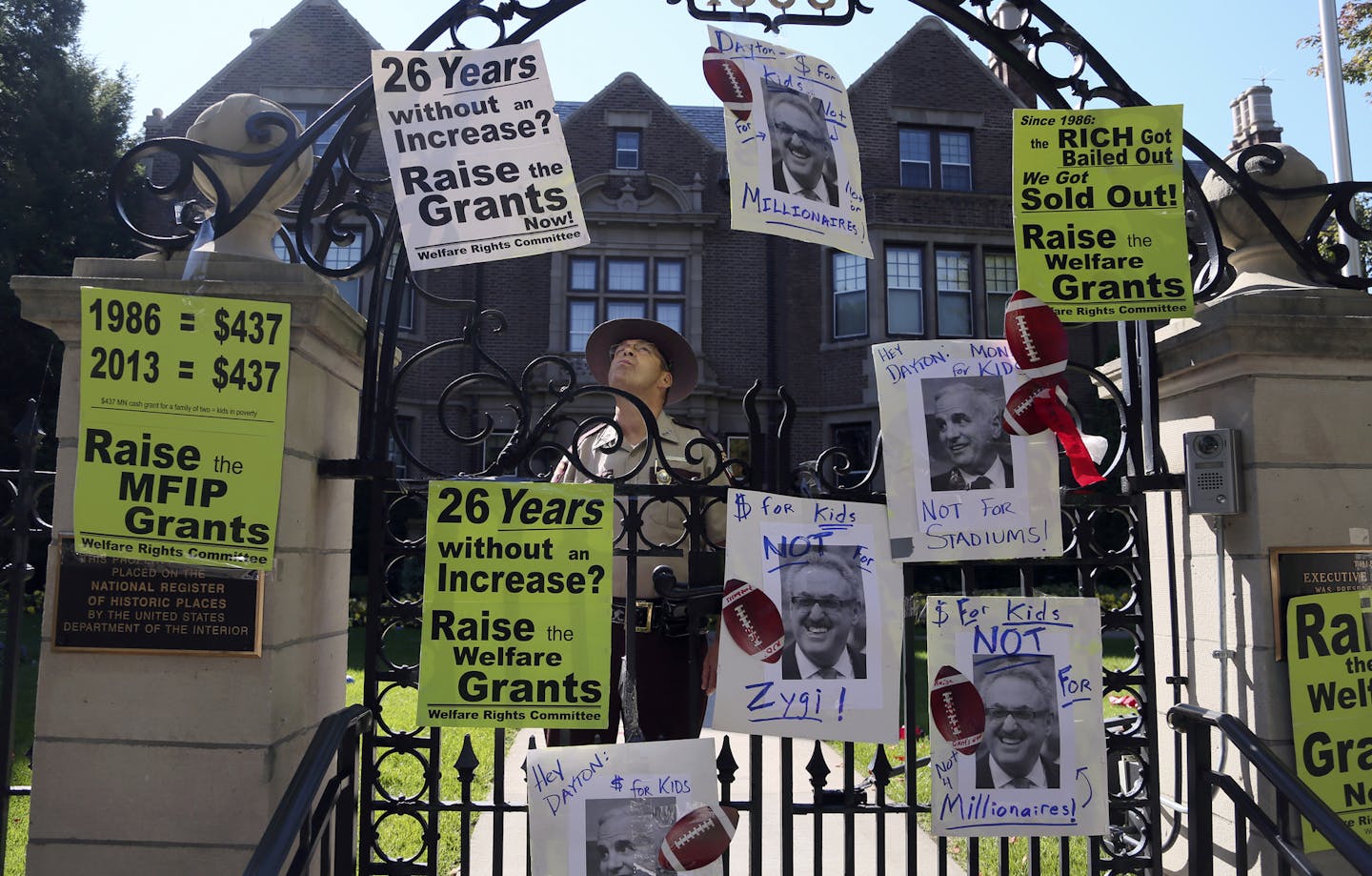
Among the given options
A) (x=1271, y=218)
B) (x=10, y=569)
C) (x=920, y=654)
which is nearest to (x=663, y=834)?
(x=10, y=569)

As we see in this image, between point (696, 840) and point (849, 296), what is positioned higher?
point (849, 296)

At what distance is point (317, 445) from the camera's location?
10.5 feet

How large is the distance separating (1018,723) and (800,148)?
211cm

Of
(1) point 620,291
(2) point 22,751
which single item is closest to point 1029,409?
(2) point 22,751

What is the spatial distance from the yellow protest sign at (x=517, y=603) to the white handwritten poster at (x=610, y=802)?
5.7 inches


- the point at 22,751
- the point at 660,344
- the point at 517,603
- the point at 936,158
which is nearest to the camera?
the point at 517,603

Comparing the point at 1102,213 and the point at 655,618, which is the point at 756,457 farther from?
the point at 1102,213

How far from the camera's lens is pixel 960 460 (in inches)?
126

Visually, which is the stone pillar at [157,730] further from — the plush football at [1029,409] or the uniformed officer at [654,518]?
the plush football at [1029,409]

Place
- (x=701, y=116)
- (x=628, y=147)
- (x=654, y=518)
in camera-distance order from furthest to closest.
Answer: (x=701, y=116) → (x=628, y=147) → (x=654, y=518)

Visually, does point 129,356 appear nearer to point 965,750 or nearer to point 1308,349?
point 965,750

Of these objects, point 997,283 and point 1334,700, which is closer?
point 1334,700

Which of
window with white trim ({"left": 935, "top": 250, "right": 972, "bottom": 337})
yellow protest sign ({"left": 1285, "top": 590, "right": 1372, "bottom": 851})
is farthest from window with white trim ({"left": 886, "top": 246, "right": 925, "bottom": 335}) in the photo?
yellow protest sign ({"left": 1285, "top": 590, "right": 1372, "bottom": 851})

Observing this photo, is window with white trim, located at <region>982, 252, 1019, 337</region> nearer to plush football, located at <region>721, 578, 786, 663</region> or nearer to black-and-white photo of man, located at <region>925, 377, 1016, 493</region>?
black-and-white photo of man, located at <region>925, 377, 1016, 493</region>
